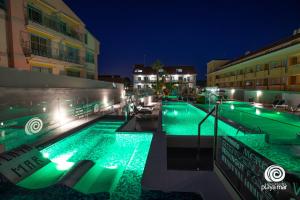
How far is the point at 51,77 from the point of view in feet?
42.7

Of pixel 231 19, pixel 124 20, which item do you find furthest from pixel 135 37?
pixel 231 19

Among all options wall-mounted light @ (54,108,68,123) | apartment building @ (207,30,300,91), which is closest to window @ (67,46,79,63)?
wall-mounted light @ (54,108,68,123)

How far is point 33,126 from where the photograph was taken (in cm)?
689

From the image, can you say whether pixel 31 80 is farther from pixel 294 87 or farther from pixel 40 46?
pixel 294 87

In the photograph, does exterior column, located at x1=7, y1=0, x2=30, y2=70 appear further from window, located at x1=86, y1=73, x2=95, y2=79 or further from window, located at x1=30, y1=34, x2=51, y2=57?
window, located at x1=86, y1=73, x2=95, y2=79

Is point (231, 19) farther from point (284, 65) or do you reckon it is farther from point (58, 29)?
point (58, 29)

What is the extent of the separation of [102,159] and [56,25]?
18.5m

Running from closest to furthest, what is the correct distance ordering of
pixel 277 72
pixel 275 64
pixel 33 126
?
1. pixel 33 126
2. pixel 277 72
3. pixel 275 64

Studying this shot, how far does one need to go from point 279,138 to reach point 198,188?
4.40 meters

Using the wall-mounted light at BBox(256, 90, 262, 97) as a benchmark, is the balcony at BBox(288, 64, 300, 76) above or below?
above

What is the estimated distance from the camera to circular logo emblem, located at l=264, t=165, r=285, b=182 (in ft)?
6.20

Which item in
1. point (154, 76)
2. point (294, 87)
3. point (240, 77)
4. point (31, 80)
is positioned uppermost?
point (154, 76)

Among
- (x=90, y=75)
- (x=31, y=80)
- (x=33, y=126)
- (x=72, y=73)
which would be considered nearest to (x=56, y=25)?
(x=72, y=73)

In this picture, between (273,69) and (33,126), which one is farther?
(273,69)
